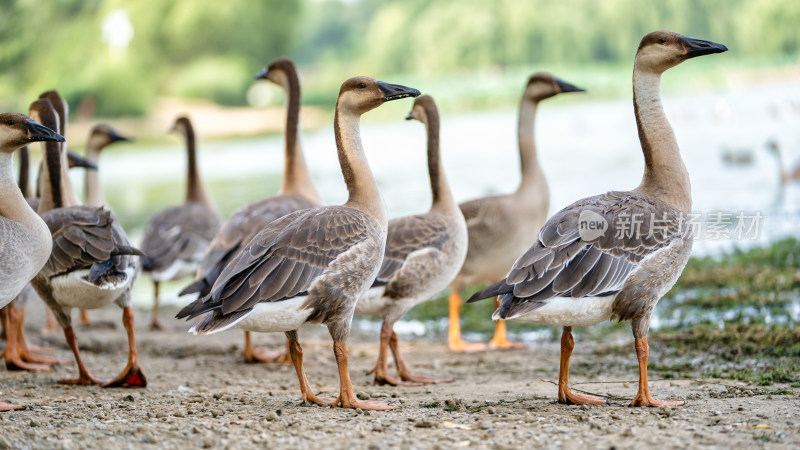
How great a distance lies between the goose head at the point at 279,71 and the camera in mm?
9930

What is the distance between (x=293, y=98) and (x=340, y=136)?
351 centimetres

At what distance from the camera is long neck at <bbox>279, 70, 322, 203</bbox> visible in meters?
9.45

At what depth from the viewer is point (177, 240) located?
10234 millimetres

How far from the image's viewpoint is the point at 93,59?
3647 centimetres

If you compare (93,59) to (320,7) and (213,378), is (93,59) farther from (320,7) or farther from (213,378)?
(213,378)

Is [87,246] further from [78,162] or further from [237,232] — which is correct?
[78,162]

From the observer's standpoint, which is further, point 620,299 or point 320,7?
point 320,7

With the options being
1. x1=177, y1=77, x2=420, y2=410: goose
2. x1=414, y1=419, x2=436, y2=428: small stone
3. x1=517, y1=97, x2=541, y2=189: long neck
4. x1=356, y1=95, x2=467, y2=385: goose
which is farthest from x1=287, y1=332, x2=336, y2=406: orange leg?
x1=517, y1=97, x2=541, y2=189: long neck

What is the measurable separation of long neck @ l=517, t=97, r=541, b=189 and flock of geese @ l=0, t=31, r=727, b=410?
1.46 metres

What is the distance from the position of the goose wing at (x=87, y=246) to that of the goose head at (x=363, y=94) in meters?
1.93

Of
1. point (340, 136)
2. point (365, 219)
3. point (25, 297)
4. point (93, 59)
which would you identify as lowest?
point (25, 297)

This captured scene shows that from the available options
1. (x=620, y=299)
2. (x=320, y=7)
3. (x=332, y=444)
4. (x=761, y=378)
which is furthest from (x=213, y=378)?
(x=320, y=7)

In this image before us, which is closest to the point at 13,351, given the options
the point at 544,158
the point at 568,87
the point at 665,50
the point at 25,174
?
the point at 25,174

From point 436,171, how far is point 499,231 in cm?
112
